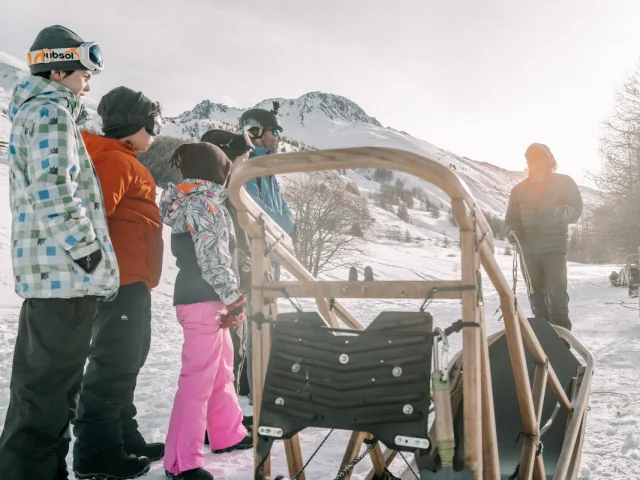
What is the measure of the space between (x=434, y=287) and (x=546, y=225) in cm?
412

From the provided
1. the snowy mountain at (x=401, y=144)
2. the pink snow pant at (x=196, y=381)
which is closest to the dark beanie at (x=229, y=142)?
the pink snow pant at (x=196, y=381)

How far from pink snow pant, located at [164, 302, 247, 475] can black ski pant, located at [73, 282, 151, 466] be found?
0.77 feet

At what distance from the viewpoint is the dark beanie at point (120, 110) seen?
8.52 feet

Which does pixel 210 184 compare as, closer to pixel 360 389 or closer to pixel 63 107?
pixel 63 107

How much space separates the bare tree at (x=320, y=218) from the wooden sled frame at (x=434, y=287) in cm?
1829

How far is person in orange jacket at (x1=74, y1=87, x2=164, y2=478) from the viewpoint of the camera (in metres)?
2.39

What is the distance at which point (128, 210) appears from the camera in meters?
2.51

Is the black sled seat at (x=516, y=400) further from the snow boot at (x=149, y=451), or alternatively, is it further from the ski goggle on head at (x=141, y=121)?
the ski goggle on head at (x=141, y=121)

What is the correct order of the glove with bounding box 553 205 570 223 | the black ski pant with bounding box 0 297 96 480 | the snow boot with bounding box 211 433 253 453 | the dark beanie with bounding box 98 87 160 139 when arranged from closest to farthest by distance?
the black ski pant with bounding box 0 297 96 480 < the dark beanie with bounding box 98 87 160 139 < the snow boot with bounding box 211 433 253 453 < the glove with bounding box 553 205 570 223

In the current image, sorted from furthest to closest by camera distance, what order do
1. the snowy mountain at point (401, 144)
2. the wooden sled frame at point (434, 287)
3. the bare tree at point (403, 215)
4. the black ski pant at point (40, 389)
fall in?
the snowy mountain at point (401, 144), the bare tree at point (403, 215), the black ski pant at point (40, 389), the wooden sled frame at point (434, 287)

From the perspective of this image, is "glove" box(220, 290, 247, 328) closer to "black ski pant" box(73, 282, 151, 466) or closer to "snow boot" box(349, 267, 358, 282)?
"black ski pant" box(73, 282, 151, 466)

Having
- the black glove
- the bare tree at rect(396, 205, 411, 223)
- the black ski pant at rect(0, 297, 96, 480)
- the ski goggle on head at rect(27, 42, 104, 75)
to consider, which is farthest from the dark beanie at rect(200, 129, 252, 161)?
the bare tree at rect(396, 205, 411, 223)

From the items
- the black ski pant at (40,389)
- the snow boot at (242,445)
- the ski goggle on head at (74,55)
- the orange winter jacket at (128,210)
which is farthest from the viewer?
the snow boot at (242,445)

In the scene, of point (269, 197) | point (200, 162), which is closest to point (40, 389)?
point (200, 162)
